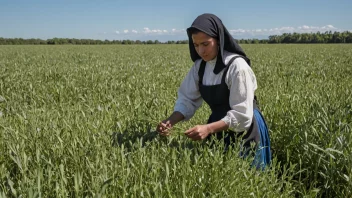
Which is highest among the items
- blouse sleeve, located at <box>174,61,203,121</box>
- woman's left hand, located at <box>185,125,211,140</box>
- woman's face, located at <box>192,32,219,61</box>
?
woman's face, located at <box>192,32,219,61</box>

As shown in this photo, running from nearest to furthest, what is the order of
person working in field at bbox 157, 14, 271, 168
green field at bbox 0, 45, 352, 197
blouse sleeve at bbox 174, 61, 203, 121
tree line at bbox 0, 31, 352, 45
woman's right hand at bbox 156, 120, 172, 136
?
green field at bbox 0, 45, 352, 197 → person working in field at bbox 157, 14, 271, 168 → woman's right hand at bbox 156, 120, 172, 136 → blouse sleeve at bbox 174, 61, 203, 121 → tree line at bbox 0, 31, 352, 45

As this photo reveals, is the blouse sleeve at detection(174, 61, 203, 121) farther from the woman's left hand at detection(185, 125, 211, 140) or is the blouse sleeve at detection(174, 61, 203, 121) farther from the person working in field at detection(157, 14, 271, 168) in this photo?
the woman's left hand at detection(185, 125, 211, 140)

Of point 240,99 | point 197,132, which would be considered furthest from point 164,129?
point 240,99

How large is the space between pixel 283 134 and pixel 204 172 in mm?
1728

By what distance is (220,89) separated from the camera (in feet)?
9.59

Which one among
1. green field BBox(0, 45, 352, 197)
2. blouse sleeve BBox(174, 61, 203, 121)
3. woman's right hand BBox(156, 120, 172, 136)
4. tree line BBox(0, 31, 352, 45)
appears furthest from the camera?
tree line BBox(0, 31, 352, 45)

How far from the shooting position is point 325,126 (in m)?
3.06

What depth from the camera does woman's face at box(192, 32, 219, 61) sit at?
107 inches

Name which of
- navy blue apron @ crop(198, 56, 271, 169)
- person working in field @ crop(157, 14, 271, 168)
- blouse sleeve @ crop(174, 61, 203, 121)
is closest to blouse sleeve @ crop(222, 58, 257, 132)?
person working in field @ crop(157, 14, 271, 168)

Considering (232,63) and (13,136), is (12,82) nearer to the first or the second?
(13,136)

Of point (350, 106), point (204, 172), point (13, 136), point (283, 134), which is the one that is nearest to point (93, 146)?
point (13, 136)

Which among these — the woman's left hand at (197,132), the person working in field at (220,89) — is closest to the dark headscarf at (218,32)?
the person working in field at (220,89)

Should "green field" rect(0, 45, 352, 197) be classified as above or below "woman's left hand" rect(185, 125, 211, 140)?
below

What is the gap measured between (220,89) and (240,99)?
24 centimetres
